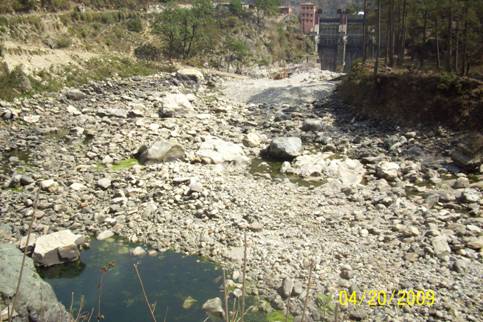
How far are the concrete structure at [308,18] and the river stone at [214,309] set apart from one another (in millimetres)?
101935

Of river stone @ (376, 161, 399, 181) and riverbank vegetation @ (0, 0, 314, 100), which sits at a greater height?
riverbank vegetation @ (0, 0, 314, 100)

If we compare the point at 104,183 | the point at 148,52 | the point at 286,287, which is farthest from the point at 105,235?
the point at 148,52

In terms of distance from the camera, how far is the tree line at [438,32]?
23625mm

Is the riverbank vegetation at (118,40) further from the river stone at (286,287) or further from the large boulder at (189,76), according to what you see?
the river stone at (286,287)

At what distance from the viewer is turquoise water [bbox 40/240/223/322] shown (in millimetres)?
9156

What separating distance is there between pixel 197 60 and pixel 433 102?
35.7m

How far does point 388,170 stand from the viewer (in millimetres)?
16797

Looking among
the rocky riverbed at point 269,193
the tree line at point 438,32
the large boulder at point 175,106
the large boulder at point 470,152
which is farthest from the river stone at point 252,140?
the large boulder at point 470,152

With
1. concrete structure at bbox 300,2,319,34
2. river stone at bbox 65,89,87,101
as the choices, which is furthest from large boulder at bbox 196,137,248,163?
concrete structure at bbox 300,2,319,34

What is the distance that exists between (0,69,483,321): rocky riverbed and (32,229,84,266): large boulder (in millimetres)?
1108

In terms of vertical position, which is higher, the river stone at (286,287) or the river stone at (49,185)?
the river stone at (49,185)

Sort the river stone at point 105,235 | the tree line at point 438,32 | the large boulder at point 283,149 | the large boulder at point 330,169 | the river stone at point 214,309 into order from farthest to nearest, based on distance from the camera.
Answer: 1. the tree line at point 438,32
2. the large boulder at point 283,149
3. the large boulder at point 330,169
4. the river stone at point 105,235
5. the river stone at point 214,309

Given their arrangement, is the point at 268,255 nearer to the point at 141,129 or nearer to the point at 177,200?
the point at 177,200

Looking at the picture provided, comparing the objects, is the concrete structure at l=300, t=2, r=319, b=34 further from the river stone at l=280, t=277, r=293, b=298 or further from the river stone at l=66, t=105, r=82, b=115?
the river stone at l=280, t=277, r=293, b=298
